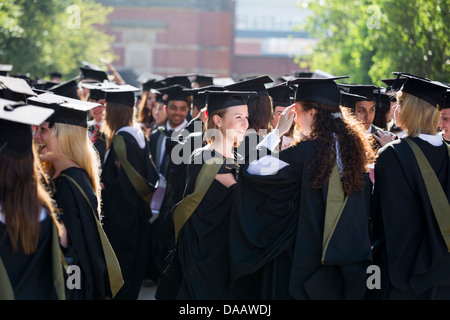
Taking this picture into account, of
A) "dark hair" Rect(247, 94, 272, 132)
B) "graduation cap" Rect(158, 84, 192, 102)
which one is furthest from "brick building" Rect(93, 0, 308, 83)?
"dark hair" Rect(247, 94, 272, 132)

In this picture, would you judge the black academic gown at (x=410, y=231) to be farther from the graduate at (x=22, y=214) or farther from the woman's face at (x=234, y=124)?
the graduate at (x=22, y=214)

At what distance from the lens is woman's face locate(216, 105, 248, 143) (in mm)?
4262

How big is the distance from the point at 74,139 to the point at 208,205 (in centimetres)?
98

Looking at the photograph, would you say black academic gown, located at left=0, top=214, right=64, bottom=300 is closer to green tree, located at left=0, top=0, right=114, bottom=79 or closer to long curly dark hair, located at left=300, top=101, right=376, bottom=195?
long curly dark hair, located at left=300, top=101, right=376, bottom=195

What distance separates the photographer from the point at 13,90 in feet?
12.8

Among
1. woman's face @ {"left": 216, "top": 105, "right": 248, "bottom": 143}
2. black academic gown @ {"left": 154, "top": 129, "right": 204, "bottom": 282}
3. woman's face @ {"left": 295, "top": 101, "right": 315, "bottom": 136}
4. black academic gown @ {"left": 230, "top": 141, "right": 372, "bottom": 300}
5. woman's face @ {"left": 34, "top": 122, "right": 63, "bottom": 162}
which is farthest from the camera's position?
black academic gown @ {"left": 154, "top": 129, "right": 204, "bottom": 282}

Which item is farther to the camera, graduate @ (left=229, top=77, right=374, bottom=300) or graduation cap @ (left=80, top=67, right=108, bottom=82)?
graduation cap @ (left=80, top=67, right=108, bottom=82)

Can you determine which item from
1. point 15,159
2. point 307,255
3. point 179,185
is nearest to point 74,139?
point 15,159

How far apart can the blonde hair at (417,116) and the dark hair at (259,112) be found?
1.50 m

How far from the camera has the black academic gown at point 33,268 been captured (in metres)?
2.91

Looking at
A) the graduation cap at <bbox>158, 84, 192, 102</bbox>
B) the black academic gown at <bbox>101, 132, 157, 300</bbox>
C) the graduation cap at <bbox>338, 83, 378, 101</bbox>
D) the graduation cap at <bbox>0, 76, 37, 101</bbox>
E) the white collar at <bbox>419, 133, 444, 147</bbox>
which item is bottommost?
the black academic gown at <bbox>101, 132, 157, 300</bbox>

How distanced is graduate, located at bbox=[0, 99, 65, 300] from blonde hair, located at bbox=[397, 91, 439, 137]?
90.7 inches

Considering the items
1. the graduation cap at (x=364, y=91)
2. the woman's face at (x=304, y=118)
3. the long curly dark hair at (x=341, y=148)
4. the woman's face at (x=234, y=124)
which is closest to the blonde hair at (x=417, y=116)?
the long curly dark hair at (x=341, y=148)

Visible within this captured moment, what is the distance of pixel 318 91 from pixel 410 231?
1.06 meters
